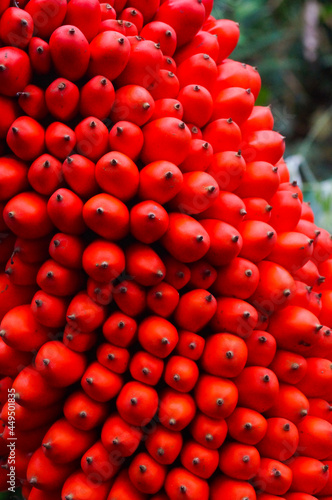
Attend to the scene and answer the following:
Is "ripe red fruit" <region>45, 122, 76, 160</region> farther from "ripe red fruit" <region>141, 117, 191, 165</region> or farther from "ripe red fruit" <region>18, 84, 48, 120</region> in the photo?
"ripe red fruit" <region>141, 117, 191, 165</region>

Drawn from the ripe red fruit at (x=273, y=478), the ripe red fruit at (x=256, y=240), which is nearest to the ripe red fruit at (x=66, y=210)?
the ripe red fruit at (x=256, y=240)

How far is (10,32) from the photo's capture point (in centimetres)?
135

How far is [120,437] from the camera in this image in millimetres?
1332

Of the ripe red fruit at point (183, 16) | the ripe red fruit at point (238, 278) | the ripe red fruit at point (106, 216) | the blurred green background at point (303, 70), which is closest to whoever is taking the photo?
the ripe red fruit at point (106, 216)

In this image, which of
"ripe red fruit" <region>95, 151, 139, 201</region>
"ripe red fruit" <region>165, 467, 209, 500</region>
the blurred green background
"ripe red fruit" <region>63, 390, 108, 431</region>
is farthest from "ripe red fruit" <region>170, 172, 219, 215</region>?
the blurred green background

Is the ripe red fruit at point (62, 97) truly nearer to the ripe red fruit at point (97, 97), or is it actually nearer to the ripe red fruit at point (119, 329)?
the ripe red fruit at point (97, 97)

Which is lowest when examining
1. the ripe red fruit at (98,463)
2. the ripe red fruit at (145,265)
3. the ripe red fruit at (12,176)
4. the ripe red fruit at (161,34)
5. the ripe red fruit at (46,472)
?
the ripe red fruit at (46,472)

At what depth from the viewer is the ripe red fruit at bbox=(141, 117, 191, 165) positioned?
1.37 meters

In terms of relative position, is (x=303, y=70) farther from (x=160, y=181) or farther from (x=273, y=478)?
(x=273, y=478)

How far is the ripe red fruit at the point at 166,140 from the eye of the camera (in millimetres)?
1373

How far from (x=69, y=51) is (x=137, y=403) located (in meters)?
0.86

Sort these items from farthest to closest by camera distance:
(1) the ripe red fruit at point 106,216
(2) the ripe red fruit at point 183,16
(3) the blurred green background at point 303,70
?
(3) the blurred green background at point 303,70
(2) the ripe red fruit at point 183,16
(1) the ripe red fruit at point 106,216

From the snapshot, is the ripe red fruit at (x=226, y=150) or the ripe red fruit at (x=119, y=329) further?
the ripe red fruit at (x=226, y=150)

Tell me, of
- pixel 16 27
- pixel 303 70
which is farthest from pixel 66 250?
pixel 303 70
